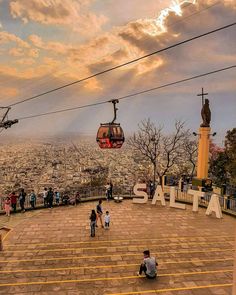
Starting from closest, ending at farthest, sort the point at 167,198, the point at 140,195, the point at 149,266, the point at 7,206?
1. the point at 149,266
2. the point at 7,206
3. the point at 140,195
4. the point at 167,198

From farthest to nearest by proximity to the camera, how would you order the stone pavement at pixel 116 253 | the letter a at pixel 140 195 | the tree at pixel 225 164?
the tree at pixel 225 164
the letter a at pixel 140 195
the stone pavement at pixel 116 253

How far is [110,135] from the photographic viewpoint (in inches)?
719

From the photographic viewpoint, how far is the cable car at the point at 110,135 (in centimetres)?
1834

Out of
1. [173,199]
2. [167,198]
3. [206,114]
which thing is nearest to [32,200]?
[173,199]

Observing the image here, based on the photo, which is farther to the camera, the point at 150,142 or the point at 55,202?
the point at 150,142

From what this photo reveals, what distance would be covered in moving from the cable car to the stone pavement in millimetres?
5139

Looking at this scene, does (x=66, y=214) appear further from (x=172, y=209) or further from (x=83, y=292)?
(x=83, y=292)

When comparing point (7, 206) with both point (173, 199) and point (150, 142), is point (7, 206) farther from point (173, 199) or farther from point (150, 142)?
point (150, 142)

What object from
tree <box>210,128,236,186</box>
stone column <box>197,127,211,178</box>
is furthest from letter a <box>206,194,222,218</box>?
tree <box>210,128,236,186</box>

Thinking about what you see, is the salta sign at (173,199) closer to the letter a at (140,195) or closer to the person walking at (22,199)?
the letter a at (140,195)

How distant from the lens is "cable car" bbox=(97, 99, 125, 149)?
60.2 ft

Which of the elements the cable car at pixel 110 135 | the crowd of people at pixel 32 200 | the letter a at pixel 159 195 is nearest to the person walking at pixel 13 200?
the crowd of people at pixel 32 200

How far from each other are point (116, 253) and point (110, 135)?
672 centimetres

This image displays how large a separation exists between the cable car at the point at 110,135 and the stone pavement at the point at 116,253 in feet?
16.9
